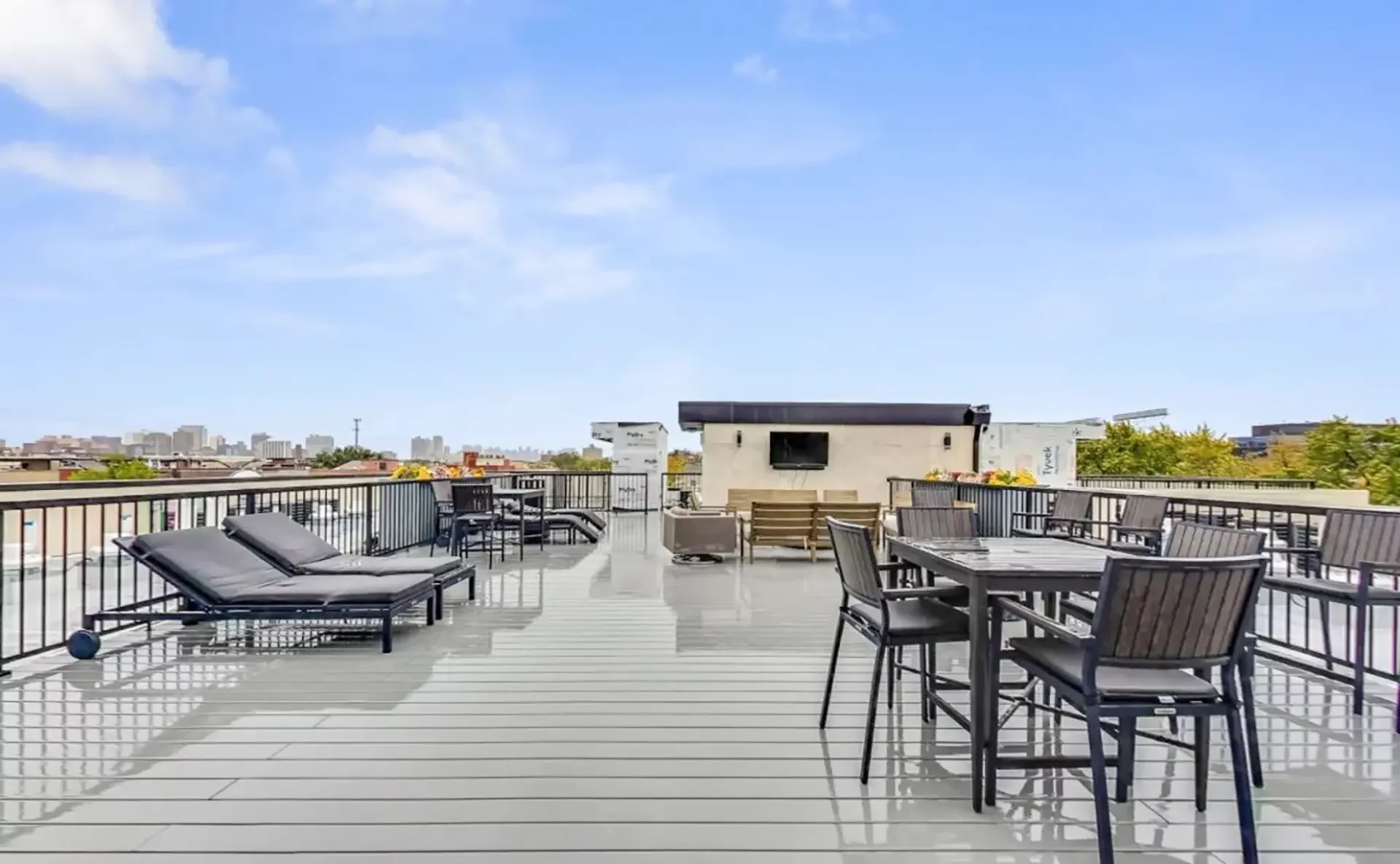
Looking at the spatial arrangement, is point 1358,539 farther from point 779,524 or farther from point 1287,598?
point 779,524

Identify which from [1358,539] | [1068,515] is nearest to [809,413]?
[1068,515]

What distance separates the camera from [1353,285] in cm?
2136

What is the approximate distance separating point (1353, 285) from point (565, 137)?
21602 mm

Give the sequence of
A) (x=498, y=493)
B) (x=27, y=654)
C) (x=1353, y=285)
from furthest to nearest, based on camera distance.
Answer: (x=1353, y=285) < (x=498, y=493) < (x=27, y=654)

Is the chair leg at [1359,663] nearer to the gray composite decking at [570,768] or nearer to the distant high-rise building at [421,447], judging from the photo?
the gray composite decking at [570,768]

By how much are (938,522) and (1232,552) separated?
1297 millimetres

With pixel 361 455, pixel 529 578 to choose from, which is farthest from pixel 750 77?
pixel 361 455

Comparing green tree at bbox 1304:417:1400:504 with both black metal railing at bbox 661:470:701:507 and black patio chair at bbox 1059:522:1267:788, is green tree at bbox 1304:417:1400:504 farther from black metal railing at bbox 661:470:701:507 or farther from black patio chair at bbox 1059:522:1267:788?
black patio chair at bbox 1059:522:1267:788

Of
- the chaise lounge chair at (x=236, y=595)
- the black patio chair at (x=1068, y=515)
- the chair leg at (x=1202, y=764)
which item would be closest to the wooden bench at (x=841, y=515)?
the black patio chair at (x=1068, y=515)

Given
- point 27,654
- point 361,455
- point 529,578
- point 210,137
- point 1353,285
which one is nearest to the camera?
point 27,654

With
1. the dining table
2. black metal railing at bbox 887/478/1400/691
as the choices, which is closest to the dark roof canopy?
black metal railing at bbox 887/478/1400/691

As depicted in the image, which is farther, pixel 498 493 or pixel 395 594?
pixel 498 493

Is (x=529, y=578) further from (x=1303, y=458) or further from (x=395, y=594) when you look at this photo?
(x=1303, y=458)

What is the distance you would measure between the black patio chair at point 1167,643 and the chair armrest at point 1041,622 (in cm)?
2
